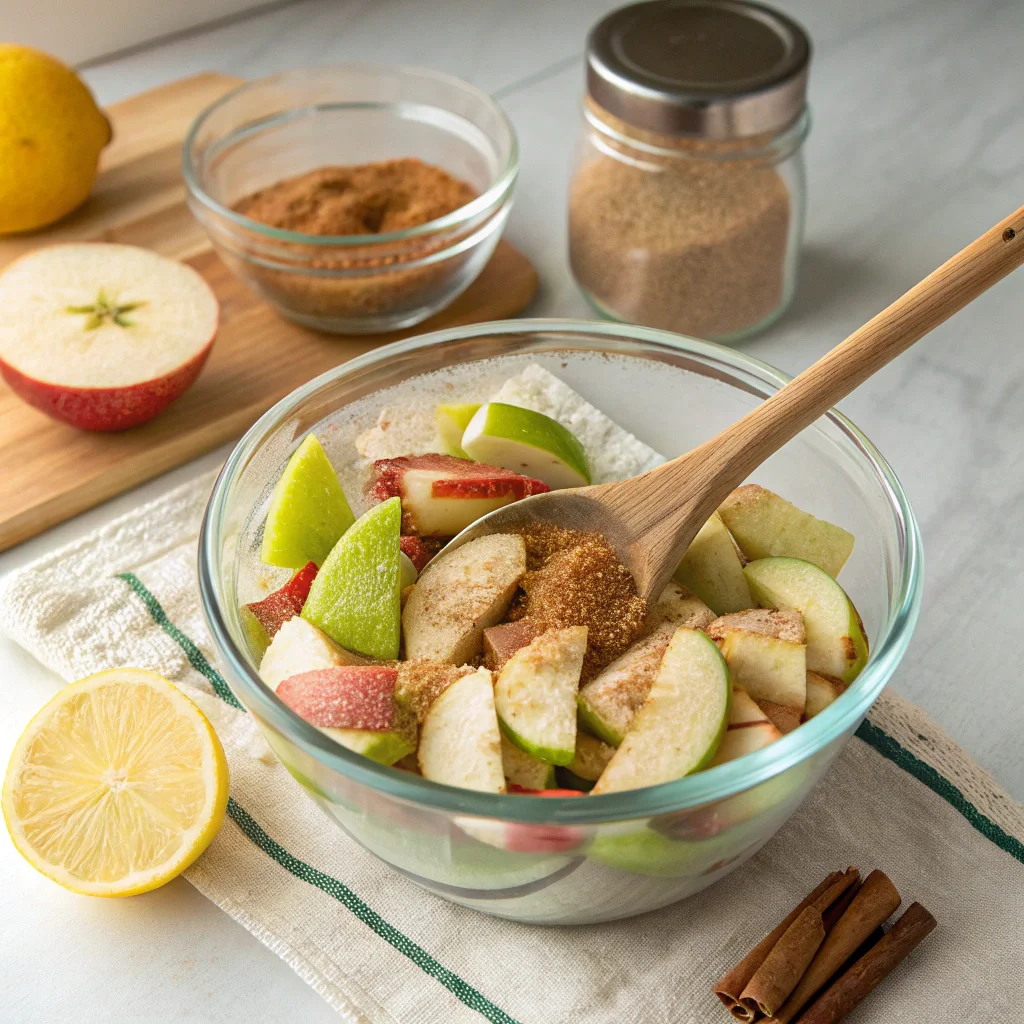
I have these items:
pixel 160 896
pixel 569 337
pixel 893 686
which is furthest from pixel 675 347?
pixel 160 896

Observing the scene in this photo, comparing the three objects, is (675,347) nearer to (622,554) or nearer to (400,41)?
(622,554)

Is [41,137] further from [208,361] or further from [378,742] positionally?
[378,742]

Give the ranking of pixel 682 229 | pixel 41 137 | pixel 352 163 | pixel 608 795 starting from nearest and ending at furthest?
pixel 608 795 < pixel 682 229 < pixel 41 137 < pixel 352 163

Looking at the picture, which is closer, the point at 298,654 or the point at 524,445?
the point at 298,654

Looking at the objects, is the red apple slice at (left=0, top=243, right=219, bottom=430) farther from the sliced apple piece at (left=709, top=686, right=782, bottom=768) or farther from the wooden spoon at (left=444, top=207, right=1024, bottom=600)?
Answer: the sliced apple piece at (left=709, top=686, right=782, bottom=768)

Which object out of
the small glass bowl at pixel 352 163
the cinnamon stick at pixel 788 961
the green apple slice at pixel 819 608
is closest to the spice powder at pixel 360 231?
the small glass bowl at pixel 352 163

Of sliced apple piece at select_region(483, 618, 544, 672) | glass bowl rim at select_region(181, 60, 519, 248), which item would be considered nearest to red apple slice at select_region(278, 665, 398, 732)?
sliced apple piece at select_region(483, 618, 544, 672)

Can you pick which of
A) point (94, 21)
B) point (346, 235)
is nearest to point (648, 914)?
point (346, 235)
